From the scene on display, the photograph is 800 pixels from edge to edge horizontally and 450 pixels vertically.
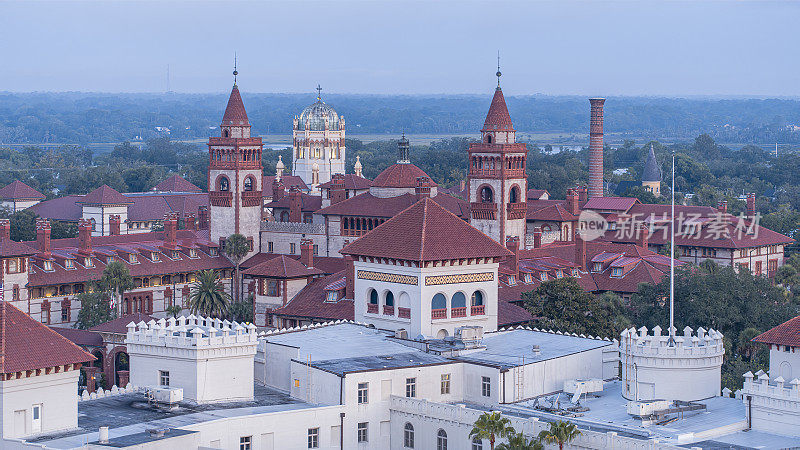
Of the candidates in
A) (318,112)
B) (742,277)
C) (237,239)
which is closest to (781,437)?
(742,277)

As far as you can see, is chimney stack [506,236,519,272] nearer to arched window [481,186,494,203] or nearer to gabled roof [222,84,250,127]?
arched window [481,186,494,203]

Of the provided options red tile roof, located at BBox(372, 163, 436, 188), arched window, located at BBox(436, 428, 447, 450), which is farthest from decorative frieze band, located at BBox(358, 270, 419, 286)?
red tile roof, located at BBox(372, 163, 436, 188)

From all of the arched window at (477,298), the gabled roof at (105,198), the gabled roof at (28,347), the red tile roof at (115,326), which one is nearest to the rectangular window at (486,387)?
the arched window at (477,298)

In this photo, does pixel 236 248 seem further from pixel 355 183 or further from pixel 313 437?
pixel 313 437

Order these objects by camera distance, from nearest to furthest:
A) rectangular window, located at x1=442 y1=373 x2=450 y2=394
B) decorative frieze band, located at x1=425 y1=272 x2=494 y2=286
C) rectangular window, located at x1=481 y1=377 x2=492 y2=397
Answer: rectangular window, located at x1=481 y1=377 x2=492 y2=397, rectangular window, located at x1=442 y1=373 x2=450 y2=394, decorative frieze band, located at x1=425 y1=272 x2=494 y2=286

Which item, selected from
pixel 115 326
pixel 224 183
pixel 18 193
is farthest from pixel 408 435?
pixel 18 193
